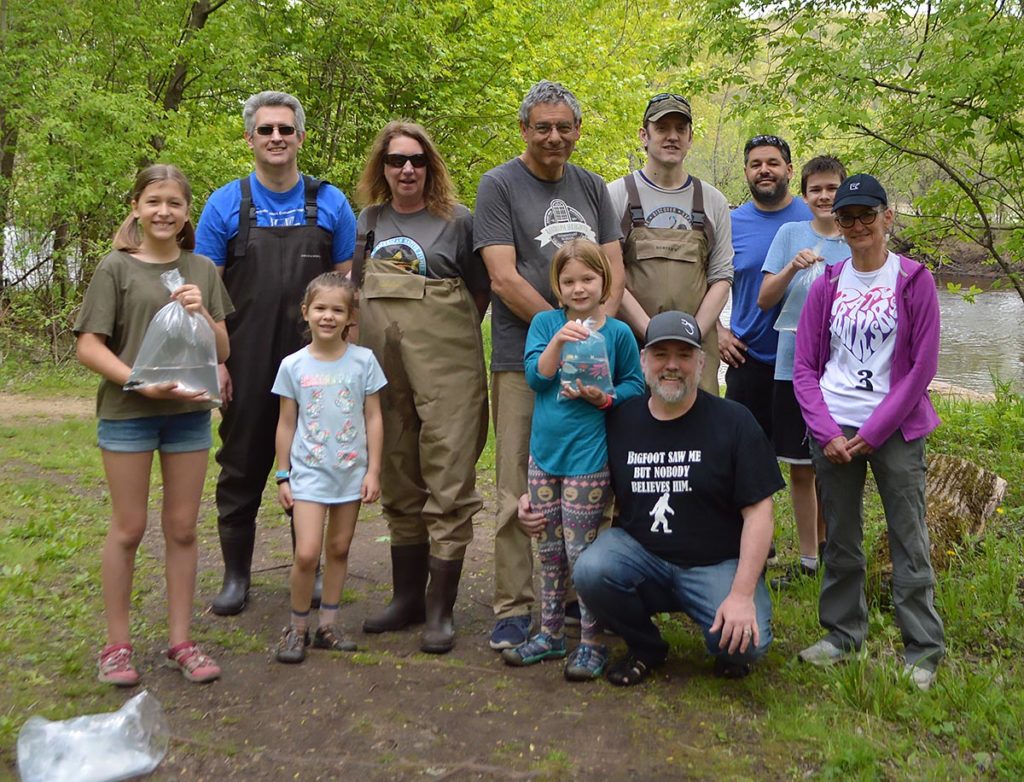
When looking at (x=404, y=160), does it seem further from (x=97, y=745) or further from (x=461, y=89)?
(x=461, y=89)

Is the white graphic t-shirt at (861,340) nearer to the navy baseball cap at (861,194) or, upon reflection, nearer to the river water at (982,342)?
the navy baseball cap at (861,194)

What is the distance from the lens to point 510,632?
3.89m

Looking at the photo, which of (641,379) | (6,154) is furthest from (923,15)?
(6,154)

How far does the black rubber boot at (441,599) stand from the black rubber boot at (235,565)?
3.32 feet

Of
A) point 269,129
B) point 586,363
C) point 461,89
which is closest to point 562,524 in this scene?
point 586,363

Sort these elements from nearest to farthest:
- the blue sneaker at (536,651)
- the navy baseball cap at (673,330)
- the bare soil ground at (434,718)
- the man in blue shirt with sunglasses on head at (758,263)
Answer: the bare soil ground at (434,718) → the navy baseball cap at (673,330) → the blue sneaker at (536,651) → the man in blue shirt with sunglasses on head at (758,263)

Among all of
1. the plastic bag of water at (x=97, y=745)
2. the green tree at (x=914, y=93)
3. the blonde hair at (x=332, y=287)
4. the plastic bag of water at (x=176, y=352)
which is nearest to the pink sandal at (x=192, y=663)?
the plastic bag of water at (x=97, y=745)

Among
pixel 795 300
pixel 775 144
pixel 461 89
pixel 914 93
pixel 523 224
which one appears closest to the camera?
pixel 523 224

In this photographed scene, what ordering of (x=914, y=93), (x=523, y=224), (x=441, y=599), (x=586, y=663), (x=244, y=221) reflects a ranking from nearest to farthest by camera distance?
(x=586, y=663), (x=523, y=224), (x=441, y=599), (x=244, y=221), (x=914, y=93)

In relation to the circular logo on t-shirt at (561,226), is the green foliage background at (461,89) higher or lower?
higher

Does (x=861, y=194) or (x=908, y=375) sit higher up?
(x=861, y=194)

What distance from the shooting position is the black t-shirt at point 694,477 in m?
3.47

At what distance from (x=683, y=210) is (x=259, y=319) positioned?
2034mm

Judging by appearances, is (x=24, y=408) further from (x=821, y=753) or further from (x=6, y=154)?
(x=821, y=753)
